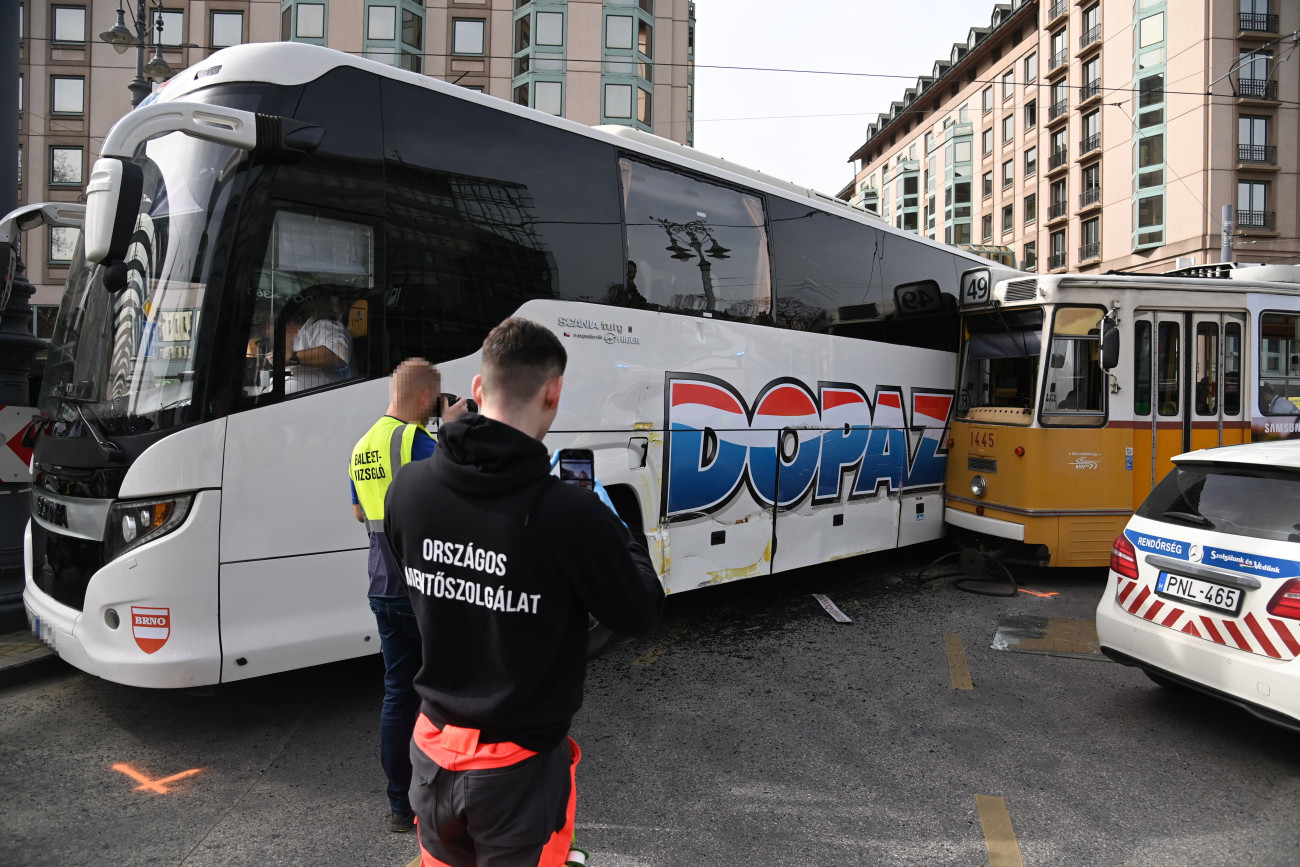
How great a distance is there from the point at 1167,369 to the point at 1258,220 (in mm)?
37249

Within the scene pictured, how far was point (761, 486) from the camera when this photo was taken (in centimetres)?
680

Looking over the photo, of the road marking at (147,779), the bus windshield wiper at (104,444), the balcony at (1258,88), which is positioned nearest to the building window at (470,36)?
the balcony at (1258,88)

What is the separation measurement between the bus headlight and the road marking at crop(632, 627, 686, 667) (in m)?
3.02

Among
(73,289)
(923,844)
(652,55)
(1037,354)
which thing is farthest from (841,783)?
(652,55)

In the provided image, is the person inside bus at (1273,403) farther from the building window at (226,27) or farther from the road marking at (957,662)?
the building window at (226,27)

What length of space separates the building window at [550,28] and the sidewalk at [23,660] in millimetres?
38800

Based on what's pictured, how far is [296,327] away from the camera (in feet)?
13.9

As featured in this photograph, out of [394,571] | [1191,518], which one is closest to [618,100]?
[1191,518]

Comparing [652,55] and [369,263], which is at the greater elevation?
[652,55]

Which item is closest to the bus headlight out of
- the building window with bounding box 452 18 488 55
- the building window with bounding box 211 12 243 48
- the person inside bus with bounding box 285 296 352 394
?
the person inside bus with bounding box 285 296 352 394

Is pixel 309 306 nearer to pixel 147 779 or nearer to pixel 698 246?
pixel 147 779

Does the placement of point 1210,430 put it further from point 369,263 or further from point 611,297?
point 369,263

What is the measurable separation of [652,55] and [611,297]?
39272 mm

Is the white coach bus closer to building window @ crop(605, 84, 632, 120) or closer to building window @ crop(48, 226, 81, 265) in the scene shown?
building window @ crop(605, 84, 632, 120)
